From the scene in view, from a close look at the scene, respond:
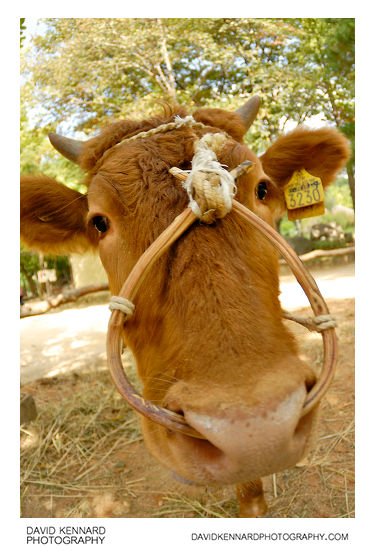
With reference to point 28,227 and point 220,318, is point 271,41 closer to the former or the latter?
point 28,227

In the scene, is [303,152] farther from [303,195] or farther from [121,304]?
[121,304]

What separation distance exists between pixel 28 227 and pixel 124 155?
1.19m

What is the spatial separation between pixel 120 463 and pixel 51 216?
2.53m

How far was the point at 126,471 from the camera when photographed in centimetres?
366

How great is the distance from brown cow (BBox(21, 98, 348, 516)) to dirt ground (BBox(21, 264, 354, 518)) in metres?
0.44

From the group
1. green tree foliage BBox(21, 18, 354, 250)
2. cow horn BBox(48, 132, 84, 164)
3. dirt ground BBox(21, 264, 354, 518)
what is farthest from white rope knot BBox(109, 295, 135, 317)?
green tree foliage BBox(21, 18, 354, 250)

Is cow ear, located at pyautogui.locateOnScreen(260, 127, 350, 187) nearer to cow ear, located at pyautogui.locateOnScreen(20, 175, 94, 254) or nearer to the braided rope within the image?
the braided rope

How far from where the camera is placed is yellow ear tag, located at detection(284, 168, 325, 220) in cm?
305

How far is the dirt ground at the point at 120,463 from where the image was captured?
299 centimetres

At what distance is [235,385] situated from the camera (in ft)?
4.15

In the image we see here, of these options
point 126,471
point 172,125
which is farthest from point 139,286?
point 126,471
